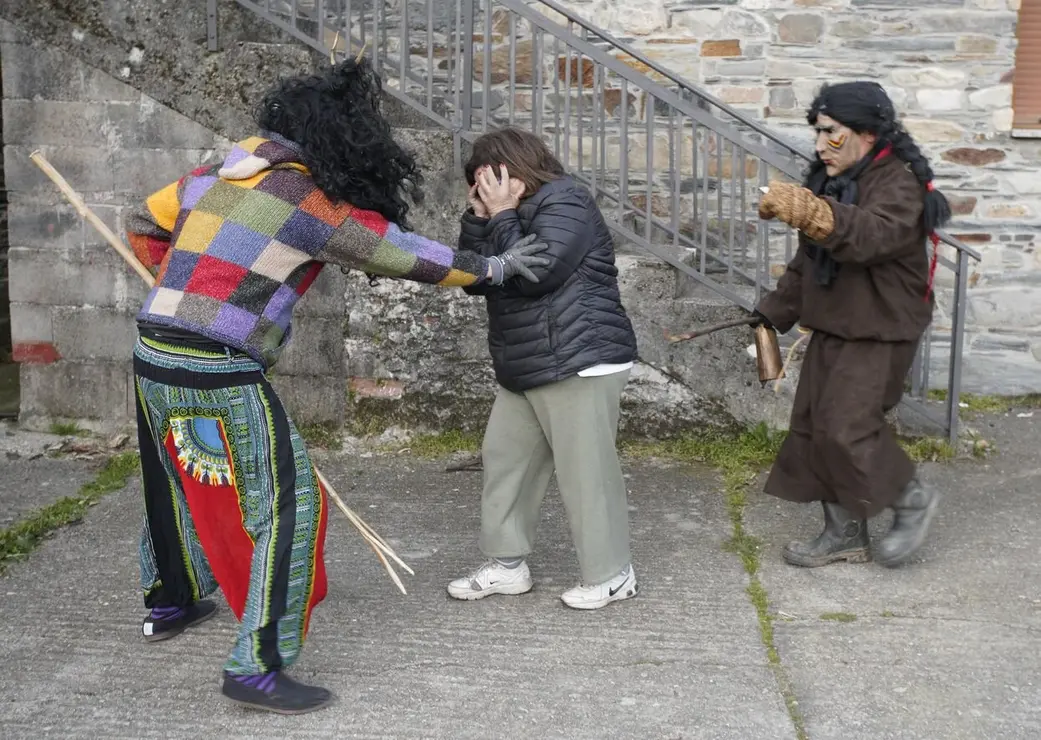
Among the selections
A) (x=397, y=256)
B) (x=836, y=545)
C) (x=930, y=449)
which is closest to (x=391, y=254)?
(x=397, y=256)

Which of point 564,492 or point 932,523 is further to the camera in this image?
point 932,523

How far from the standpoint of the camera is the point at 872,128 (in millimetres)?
4195

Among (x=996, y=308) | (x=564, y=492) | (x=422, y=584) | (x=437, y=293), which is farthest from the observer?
(x=996, y=308)

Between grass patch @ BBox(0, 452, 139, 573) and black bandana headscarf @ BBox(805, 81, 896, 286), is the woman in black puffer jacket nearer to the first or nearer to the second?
black bandana headscarf @ BBox(805, 81, 896, 286)

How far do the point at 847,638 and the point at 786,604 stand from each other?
1.00 feet

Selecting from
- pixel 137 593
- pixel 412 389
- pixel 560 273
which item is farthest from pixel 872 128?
pixel 137 593

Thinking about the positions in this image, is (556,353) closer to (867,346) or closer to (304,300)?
(867,346)

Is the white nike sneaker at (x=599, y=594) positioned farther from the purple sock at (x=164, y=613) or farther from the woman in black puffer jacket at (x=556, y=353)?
the purple sock at (x=164, y=613)

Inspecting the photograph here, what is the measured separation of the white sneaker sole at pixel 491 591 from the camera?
14.1 ft

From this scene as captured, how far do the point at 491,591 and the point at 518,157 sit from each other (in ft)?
4.67

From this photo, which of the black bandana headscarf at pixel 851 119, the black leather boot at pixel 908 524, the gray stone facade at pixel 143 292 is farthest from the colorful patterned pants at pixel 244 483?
the gray stone facade at pixel 143 292

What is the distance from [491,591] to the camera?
14.2 feet

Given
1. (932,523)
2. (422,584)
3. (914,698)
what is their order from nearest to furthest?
1. (914,698)
2. (422,584)
3. (932,523)

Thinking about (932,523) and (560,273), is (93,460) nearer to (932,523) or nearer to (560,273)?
(560,273)
